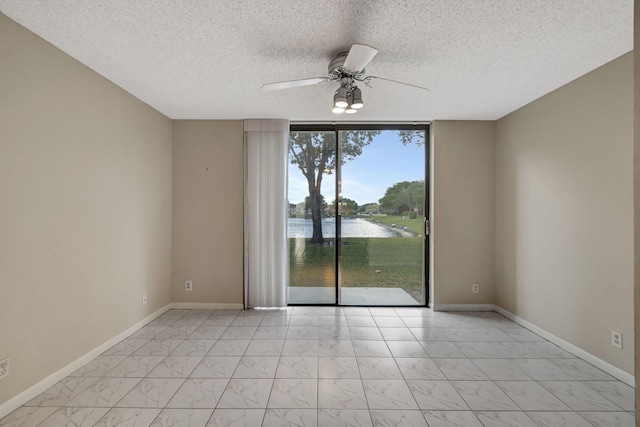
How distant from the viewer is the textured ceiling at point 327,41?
70.7 inches

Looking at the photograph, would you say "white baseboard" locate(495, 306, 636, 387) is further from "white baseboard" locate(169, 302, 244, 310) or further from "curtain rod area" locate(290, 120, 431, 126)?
"white baseboard" locate(169, 302, 244, 310)

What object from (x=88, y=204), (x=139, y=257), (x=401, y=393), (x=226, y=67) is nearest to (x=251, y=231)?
(x=139, y=257)

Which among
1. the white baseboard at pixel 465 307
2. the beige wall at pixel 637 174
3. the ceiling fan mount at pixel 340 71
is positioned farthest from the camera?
the white baseboard at pixel 465 307

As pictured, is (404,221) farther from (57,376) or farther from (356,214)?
(57,376)

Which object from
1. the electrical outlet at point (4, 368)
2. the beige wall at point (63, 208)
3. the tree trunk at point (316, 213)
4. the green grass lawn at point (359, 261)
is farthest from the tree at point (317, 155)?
the electrical outlet at point (4, 368)

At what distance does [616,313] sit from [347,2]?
3.10 m

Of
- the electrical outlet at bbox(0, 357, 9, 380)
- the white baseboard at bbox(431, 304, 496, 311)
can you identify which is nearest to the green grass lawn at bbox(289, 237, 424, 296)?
the white baseboard at bbox(431, 304, 496, 311)

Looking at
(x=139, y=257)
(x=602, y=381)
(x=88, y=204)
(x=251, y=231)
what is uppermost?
(x=88, y=204)

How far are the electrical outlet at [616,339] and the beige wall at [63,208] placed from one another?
444 centimetres

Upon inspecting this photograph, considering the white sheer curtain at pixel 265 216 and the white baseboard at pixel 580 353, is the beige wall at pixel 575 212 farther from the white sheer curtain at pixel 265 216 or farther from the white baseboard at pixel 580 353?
the white sheer curtain at pixel 265 216

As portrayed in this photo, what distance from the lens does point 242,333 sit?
3.19m

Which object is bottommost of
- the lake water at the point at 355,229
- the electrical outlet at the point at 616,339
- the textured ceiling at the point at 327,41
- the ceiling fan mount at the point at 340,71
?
the electrical outlet at the point at 616,339

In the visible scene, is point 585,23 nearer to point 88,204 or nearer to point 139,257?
point 88,204

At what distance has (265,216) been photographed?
399cm
